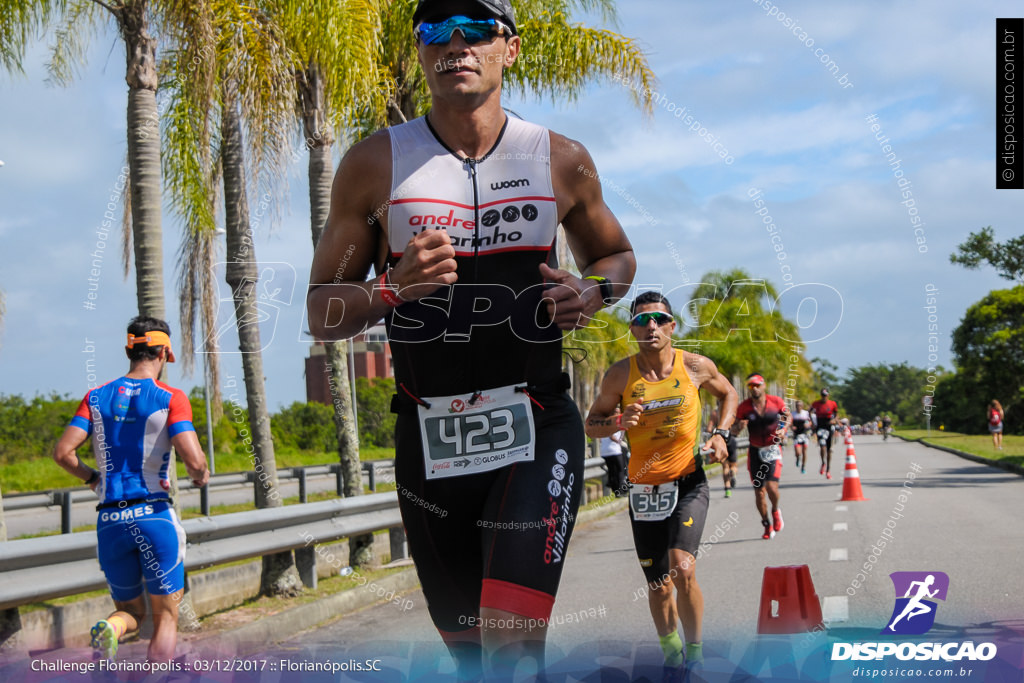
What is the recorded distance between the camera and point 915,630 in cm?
621

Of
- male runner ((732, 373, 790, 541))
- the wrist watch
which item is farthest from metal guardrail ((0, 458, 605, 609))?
male runner ((732, 373, 790, 541))

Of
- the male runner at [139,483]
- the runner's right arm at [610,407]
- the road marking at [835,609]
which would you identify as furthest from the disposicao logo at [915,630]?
the male runner at [139,483]

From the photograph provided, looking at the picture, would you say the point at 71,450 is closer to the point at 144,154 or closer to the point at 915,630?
the point at 144,154

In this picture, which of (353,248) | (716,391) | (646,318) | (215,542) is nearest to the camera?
(353,248)

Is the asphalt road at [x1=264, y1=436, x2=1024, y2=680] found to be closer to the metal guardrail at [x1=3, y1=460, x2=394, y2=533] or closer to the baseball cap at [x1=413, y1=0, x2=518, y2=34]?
the baseball cap at [x1=413, y1=0, x2=518, y2=34]

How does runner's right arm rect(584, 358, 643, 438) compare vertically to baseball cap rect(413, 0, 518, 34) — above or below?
below

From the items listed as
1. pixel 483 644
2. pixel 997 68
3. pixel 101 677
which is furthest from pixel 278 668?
pixel 997 68

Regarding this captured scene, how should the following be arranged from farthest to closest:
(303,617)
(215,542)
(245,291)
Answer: (245,291) < (303,617) < (215,542)

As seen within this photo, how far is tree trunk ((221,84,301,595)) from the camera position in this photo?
10547 mm

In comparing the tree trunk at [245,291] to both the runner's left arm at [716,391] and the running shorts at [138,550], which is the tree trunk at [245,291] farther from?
the runner's left arm at [716,391]

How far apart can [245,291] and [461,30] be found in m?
7.70

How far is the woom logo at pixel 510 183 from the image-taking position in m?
3.21

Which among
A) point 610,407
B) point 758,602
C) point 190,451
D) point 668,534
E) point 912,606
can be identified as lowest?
point 758,602

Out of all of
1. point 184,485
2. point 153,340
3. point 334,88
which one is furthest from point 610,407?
point 184,485
